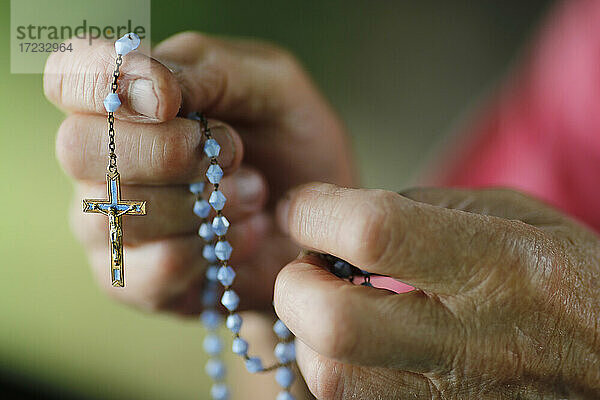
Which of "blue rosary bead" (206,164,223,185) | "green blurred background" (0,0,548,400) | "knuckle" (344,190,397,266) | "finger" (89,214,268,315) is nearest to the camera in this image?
"knuckle" (344,190,397,266)

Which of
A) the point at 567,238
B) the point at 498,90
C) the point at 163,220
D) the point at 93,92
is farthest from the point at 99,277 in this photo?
the point at 498,90

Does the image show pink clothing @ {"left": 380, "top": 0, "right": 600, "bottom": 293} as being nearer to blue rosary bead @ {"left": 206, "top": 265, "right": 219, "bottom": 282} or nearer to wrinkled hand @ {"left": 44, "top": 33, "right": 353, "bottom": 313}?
wrinkled hand @ {"left": 44, "top": 33, "right": 353, "bottom": 313}

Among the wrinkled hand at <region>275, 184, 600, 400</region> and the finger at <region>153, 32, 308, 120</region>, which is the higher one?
the finger at <region>153, 32, 308, 120</region>

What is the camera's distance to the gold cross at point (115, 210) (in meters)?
0.50

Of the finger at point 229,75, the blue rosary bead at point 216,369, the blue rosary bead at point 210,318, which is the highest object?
the finger at point 229,75

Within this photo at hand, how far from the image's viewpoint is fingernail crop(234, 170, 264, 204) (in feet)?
2.10

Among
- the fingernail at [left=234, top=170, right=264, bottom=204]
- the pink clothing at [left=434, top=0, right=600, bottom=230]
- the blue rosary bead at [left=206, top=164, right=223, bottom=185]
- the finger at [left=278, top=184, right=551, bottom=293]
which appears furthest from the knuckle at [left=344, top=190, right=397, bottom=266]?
the pink clothing at [left=434, top=0, right=600, bottom=230]

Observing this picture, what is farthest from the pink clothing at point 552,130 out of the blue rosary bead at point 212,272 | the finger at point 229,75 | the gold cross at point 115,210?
the gold cross at point 115,210

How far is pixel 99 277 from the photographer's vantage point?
0.68 metres

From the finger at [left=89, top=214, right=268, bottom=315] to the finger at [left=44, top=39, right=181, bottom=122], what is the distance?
185 mm

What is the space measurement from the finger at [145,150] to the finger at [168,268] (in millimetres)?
111

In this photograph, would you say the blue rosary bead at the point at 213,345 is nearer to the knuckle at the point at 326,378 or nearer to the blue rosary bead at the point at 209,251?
the blue rosary bead at the point at 209,251

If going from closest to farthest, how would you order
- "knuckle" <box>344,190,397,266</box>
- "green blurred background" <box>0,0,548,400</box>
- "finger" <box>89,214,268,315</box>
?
"knuckle" <box>344,190,397,266</box> < "finger" <box>89,214,268,315</box> < "green blurred background" <box>0,0,548,400</box>

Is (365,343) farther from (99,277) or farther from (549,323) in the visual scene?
(99,277)
